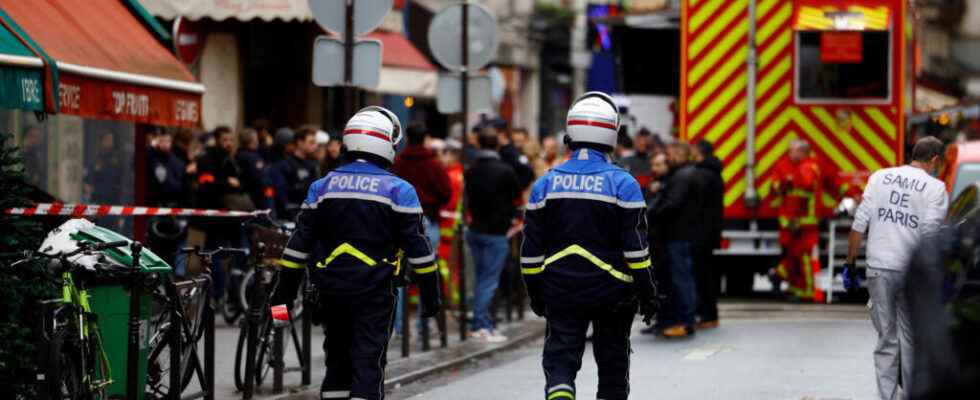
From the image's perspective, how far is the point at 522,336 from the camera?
1644 centimetres

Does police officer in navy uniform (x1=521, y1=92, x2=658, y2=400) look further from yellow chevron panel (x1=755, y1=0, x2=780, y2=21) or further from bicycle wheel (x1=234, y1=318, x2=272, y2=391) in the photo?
yellow chevron panel (x1=755, y1=0, x2=780, y2=21)

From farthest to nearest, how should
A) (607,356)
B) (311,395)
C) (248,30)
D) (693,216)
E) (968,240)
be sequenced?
(248,30), (693,216), (311,395), (607,356), (968,240)

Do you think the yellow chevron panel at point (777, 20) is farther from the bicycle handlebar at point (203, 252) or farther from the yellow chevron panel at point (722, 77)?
the bicycle handlebar at point (203, 252)

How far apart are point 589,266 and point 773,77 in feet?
35.7

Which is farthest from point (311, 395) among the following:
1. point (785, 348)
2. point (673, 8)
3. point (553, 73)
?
point (553, 73)

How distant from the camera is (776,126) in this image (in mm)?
19219

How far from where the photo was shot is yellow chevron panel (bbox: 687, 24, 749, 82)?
19062mm

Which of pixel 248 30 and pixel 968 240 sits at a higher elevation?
pixel 248 30

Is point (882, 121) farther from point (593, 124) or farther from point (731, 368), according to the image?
point (593, 124)

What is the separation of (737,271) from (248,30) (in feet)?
28.8

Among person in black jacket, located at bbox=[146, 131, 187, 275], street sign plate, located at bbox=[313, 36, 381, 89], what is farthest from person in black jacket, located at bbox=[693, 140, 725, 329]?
person in black jacket, located at bbox=[146, 131, 187, 275]

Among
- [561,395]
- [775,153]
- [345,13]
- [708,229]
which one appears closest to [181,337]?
[561,395]

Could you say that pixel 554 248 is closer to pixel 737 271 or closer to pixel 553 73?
pixel 737 271

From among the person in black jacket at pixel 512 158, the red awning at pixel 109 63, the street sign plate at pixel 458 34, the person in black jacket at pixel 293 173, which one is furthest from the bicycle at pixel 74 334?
the person in black jacket at pixel 293 173
